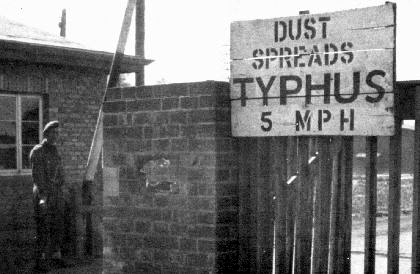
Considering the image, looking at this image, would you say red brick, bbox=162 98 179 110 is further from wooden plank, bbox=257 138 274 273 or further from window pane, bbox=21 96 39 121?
window pane, bbox=21 96 39 121

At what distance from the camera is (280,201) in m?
4.46

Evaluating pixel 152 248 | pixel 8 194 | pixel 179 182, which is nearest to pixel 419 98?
pixel 179 182

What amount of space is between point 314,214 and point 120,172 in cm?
163

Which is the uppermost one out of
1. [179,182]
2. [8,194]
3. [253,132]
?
[253,132]

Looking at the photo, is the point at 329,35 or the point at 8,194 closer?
the point at 329,35

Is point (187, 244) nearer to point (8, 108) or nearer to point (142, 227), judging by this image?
point (142, 227)

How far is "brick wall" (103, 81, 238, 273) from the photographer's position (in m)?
4.61

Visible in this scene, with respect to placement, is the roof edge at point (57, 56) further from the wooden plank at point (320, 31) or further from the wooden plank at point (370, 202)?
the wooden plank at point (370, 202)

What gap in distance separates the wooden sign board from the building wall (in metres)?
6.29

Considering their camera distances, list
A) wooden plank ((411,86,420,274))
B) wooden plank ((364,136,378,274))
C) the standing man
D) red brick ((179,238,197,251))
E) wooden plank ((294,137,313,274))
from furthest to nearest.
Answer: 1. the standing man
2. red brick ((179,238,197,251))
3. wooden plank ((294,137,313,274))
4. wooden plank ((364,136,378,274))
5. wooden plank ((411,86,420,274))

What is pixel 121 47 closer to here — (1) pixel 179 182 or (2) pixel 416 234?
(1) pixel 179 182

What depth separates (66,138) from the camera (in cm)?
1198

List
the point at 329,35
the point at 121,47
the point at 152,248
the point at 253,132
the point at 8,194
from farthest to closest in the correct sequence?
the point at 8,194, the point at 121,47, the point at 152,248, the point at 253,132, the point at 329,35

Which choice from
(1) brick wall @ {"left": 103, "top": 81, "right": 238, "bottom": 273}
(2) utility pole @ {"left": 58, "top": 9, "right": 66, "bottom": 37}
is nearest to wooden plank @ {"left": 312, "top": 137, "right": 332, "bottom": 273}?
(1) brick wall @ {"left": 103, "top": 81, "right": 238, "bottom": 273}
